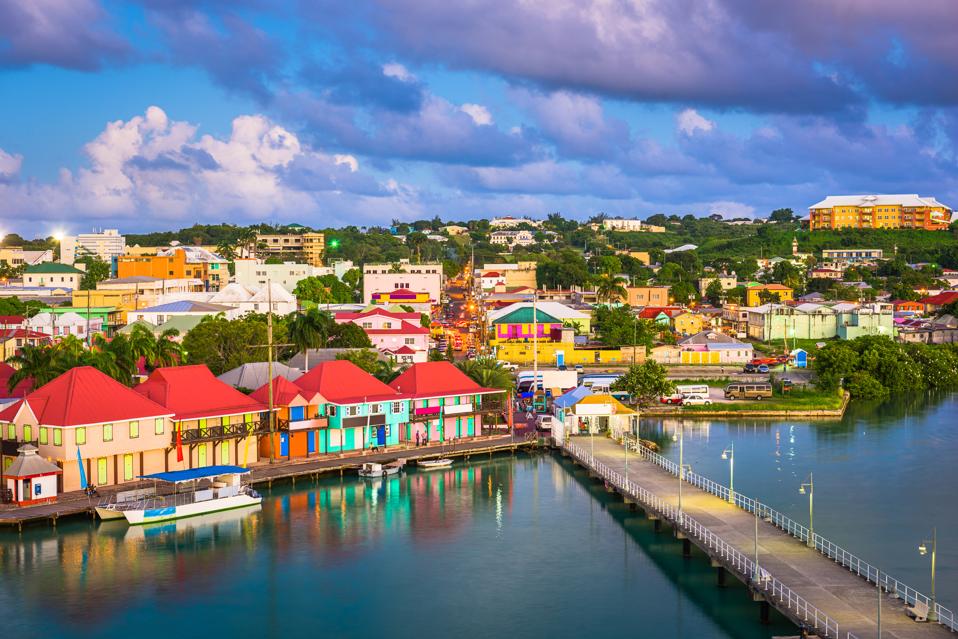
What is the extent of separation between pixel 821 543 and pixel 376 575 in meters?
14.3

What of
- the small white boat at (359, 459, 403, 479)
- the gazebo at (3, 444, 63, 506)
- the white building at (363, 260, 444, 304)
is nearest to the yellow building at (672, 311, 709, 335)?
the white building at (363, 260, 444, 304)

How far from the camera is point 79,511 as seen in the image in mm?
40031

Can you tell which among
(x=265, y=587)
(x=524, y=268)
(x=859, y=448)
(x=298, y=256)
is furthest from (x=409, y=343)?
(x=298, y=256)

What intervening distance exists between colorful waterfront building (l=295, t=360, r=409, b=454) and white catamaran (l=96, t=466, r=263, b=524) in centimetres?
642

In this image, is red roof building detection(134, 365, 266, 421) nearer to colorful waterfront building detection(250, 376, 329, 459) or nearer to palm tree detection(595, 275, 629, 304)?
colorful waterfront building detection(250, 376, 329, 459)

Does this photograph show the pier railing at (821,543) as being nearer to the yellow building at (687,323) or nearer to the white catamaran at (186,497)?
the white catamaran at (186,497)

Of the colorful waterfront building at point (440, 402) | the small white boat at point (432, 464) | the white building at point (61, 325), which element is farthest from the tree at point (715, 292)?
the small white boat at point (432, 464)

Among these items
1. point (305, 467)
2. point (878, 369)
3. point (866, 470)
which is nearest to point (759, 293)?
point (878, 369)

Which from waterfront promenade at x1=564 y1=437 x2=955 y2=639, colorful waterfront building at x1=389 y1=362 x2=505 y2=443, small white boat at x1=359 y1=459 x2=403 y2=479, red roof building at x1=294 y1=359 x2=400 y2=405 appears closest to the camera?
waterfront promenade at x1=564 y1=437 x2=955 y2=639

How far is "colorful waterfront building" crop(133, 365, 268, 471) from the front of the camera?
45.2 metres

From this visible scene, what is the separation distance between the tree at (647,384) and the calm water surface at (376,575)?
71.7 ft

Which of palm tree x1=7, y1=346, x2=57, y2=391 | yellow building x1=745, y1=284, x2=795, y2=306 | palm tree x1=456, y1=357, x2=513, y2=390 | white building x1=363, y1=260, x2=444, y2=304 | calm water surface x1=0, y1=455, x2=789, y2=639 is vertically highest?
white building x1=363, y1=260, x2=444, y2=304

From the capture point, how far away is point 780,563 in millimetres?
32531

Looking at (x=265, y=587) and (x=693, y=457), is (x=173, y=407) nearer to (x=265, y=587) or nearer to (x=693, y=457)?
(x=265, y=587)
